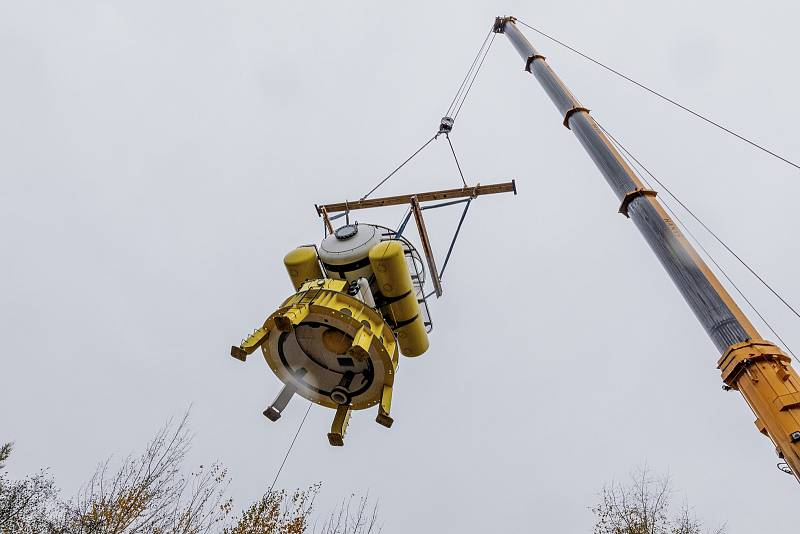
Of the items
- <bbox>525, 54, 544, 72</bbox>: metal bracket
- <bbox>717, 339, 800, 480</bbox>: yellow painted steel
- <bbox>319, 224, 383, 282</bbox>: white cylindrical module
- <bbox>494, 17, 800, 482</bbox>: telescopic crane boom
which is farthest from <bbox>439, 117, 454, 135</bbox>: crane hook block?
<bbox>717, 339, 800, 480</bbox>: yellow painted steel

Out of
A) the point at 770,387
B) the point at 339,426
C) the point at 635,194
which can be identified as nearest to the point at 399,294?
the point at 339,426

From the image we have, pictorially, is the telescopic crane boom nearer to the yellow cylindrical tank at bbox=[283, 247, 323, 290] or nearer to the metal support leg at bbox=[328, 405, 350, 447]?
the metal support leg at bbox=[328, 405, 350, 447]

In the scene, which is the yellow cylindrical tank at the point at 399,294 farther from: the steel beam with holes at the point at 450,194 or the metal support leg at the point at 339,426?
the steel beam with holes at the point at 450,194

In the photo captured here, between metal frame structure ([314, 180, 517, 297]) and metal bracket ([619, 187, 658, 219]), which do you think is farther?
metal frame structure ([314, 180, 517, 297])

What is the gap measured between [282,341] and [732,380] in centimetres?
760

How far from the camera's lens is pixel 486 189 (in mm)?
15461

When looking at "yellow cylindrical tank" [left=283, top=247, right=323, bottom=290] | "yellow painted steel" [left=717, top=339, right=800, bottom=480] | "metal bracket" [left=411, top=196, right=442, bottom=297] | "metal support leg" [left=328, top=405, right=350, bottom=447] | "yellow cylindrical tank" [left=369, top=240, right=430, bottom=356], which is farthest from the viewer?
"metal bracket" [left=411, top=196, right=442, bottom=297]

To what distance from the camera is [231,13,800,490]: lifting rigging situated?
6652 millimetres

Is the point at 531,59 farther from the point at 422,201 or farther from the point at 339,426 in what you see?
the point at 339,426

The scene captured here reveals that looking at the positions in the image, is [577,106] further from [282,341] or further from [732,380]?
[282,341]

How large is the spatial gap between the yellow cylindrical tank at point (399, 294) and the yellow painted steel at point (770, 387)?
5.71 meters

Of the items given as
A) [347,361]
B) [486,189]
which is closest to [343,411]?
[347,361]

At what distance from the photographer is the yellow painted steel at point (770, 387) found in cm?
605

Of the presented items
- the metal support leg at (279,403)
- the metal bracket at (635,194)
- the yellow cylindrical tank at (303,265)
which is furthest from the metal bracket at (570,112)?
the metal support leg at (279,403)
